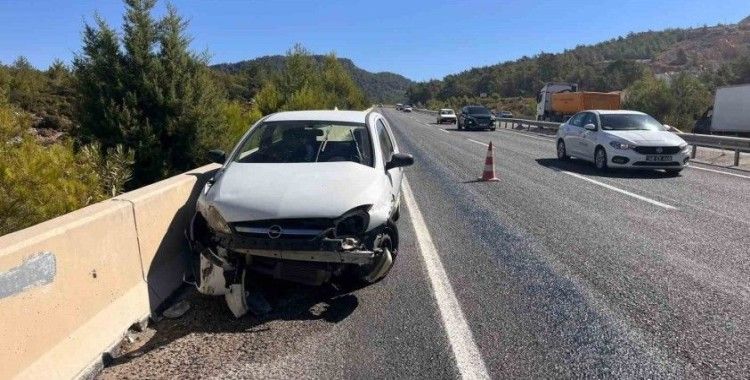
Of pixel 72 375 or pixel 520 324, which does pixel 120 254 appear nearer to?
pixel 72 375

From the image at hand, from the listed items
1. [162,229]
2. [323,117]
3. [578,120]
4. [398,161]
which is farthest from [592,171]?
[162,229]

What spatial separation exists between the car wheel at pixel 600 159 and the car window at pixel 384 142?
8.10 m

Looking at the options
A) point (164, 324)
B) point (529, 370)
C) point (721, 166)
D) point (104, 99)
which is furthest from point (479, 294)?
point (721, 166)

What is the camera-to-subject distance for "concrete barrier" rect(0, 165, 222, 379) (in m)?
3.04

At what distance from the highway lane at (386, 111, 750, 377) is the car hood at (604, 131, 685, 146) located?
1875 millimetres

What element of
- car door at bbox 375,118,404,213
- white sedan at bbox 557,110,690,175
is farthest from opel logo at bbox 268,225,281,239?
white sedan at bbox 557,110,690,175

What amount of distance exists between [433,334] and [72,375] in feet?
7.74

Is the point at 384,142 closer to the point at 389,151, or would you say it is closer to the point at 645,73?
the point at 389,151

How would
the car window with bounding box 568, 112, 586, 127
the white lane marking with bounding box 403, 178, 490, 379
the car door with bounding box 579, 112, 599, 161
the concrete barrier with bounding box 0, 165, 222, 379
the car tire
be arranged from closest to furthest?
the concrete barrier with bounding box 0, 165, 222, 379, the white lane marking with bounding box 403, 178, 490, 379, the car tire, the car door with bounding box 579, 112, 599, 161, the car window with bounding box 568, 112, 586, 127

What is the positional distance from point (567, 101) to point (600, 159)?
1140 inches

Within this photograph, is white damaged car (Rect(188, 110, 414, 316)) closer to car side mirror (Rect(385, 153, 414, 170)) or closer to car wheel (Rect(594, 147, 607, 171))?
car side mirror (Rect(385, 153, 414, 170))

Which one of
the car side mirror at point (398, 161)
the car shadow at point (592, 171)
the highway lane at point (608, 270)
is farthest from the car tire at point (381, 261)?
the car shadow at point (592, 171)

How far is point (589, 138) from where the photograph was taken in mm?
14875

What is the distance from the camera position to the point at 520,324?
4.39 metres
